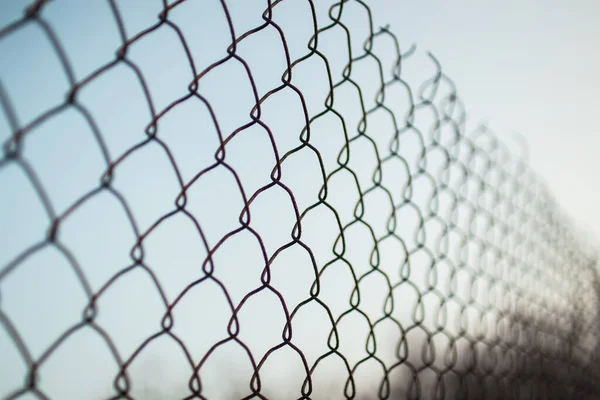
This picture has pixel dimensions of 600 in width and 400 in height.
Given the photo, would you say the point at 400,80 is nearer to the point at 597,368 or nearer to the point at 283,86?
the point at 283,86

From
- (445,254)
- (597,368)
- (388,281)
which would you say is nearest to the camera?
(388,281)

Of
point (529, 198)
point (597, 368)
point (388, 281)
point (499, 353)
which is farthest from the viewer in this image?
point (597, 368)

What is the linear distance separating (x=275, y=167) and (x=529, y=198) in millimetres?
2168

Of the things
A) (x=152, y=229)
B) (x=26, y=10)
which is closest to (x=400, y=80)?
(x=152, y=229)

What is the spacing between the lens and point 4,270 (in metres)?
0.64

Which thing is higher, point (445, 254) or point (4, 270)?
point (445, 254)

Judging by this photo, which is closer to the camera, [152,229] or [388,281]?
[152,229]

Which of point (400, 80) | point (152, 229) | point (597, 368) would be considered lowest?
point (597, 368)

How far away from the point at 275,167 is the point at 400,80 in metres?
0.68

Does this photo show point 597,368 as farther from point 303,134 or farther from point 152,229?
point 152,229

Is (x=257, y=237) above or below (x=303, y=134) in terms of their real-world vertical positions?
below

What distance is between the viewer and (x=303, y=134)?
3.86ft

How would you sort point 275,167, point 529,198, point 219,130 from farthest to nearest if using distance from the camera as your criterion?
point 529,198
point 275,167
point 219,130

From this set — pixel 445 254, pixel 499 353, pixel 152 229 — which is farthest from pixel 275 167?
pixel 499 353
